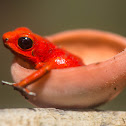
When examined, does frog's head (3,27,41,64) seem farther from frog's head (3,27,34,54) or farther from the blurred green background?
the blurred green background

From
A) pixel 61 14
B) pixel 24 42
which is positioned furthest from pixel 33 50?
pixel 61 14

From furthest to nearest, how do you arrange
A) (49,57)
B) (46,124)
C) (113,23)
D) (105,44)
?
(113,23)
(105,44)
(49,57)
(46,124)

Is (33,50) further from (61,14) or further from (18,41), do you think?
(61,14)

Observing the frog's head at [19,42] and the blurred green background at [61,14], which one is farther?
the blurred green background at [61,14]

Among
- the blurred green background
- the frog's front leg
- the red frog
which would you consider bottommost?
the frog's front leg

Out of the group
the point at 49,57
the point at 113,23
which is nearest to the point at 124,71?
the point at 49,57

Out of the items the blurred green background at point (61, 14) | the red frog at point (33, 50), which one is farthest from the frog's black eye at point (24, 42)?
the blurred green background at point (61, 14)

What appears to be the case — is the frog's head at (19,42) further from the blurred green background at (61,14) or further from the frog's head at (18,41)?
the blurred green background at (61,14)

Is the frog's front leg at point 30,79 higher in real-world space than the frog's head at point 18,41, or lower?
lower

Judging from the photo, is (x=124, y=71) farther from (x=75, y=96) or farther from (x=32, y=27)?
(x=32, y=27)

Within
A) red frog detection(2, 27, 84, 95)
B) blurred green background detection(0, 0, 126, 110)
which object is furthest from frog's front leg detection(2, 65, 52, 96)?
blurred green background detection(0, 0, 126, 110)

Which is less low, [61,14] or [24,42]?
[61,14]
